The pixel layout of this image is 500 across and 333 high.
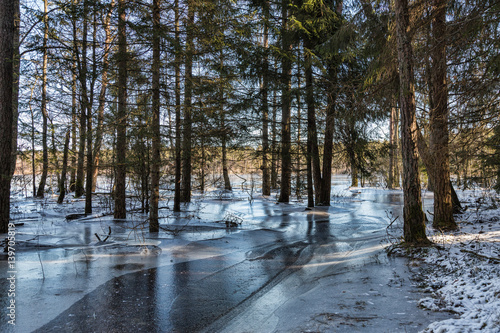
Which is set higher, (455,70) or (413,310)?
(455,70)

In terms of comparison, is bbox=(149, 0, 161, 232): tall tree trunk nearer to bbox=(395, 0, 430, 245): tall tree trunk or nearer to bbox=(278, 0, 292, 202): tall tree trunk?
bbox=(395, 0, 430, 245): tall tree trunk

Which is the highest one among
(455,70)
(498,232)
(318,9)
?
(318,9)

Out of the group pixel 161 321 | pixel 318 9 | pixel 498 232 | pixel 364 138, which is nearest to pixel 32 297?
pixel 161 321

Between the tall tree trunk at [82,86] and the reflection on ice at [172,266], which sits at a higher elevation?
the tall tree trunk at [82,86]

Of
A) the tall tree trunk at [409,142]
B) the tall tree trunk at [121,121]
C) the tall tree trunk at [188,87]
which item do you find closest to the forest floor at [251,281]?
the tall tree trunk at [409,142]

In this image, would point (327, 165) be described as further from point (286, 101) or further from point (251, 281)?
point (251, 281)

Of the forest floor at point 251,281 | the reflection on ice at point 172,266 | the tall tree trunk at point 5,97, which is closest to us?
the forest floor at point 251,281

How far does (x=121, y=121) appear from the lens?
920cm

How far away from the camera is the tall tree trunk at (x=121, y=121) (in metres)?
8.65

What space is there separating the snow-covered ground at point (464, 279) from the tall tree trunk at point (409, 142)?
0.54 metres

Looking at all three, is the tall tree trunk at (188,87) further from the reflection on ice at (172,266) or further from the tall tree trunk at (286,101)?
the tall tree trunk at (286,101)

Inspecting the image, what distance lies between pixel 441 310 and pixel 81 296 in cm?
490

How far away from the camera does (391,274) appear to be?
524cm

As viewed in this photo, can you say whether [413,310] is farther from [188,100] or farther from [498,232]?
[188,100]
